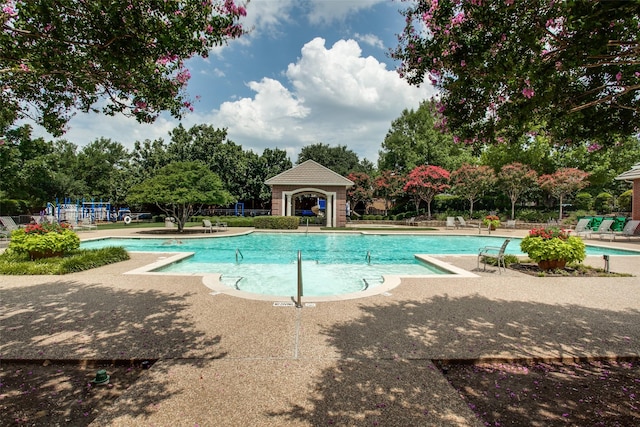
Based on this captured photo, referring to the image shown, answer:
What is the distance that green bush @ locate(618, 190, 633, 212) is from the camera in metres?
27.4

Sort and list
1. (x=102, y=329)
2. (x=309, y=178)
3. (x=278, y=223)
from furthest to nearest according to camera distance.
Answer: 1. (x=309, y=178)
2. (x=278, y=223)
3. (x=102, y=329)

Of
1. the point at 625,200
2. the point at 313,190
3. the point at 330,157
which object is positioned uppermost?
the point at 330,157

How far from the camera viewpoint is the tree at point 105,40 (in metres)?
3.55

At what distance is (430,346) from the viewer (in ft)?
13.7

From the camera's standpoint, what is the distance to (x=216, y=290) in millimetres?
6902

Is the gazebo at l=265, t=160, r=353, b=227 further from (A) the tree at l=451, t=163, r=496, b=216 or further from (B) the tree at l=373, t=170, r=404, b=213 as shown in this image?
(A) the tree at l=451, t=163, r=496, b=216

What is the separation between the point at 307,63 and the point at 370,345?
13.7 metres

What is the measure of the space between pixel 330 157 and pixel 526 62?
151ft

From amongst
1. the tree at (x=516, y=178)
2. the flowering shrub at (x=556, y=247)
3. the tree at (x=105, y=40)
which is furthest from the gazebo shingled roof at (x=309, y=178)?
the tree at (x=105, y=40)

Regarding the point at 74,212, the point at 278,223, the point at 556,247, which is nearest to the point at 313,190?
the point at 278,223

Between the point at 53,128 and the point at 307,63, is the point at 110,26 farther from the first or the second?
the point at 307,63

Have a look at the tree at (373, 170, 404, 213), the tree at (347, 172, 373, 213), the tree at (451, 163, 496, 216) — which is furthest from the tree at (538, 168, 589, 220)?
the tree at (347, 172, 373, 213)

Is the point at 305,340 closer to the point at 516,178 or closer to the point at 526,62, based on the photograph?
the point at 526,62

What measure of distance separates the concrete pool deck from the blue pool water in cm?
246
